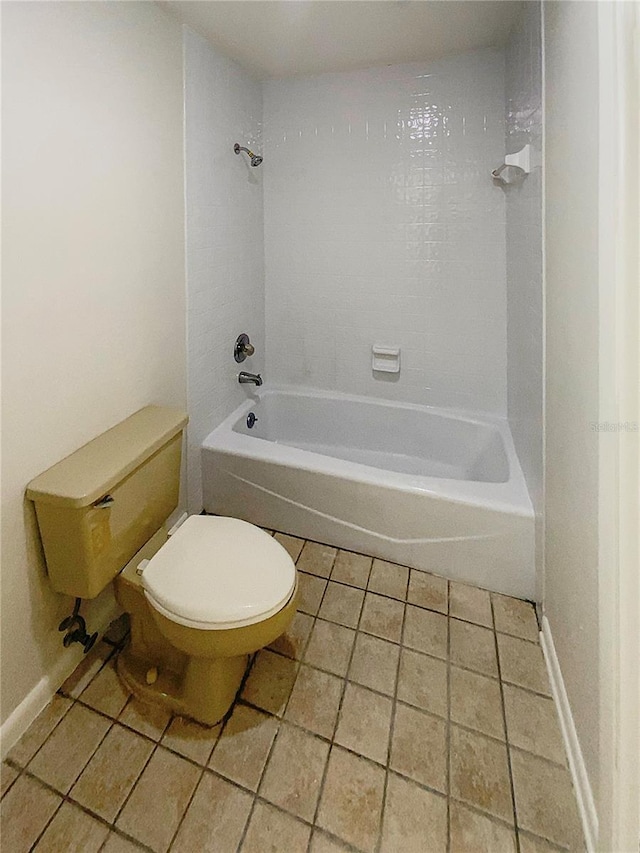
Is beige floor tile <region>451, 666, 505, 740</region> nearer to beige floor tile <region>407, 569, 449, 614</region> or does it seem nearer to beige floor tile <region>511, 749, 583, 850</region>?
beige floor tile <region>511, 749, 583, 850</region>

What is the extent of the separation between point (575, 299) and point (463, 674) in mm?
1157

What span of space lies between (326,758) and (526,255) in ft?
6.01

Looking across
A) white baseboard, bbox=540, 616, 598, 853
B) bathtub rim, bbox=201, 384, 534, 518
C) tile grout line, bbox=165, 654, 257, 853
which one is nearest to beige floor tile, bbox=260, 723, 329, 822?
tile grout line, bbox=165, 654, 257, 853

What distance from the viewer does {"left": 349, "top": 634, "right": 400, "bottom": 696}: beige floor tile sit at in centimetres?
144

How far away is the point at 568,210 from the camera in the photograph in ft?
3.95

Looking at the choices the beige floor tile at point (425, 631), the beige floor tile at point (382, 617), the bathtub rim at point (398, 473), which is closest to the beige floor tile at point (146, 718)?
the beige floor tile at point (382, 617)

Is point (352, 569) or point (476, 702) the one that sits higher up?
point (352, 569)

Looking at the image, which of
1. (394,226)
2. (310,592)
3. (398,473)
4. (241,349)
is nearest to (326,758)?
(310,592)

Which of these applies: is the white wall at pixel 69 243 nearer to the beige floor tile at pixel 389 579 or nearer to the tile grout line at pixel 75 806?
the tile grout line at pixel 75 806

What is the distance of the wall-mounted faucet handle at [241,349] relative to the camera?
7.97 ft

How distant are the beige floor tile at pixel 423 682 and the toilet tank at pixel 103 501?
3.07 feet

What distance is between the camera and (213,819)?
3.58ft

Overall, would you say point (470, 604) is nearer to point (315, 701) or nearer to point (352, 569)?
point (352, 569)

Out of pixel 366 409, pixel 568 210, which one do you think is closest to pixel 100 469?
pixel 568 210
